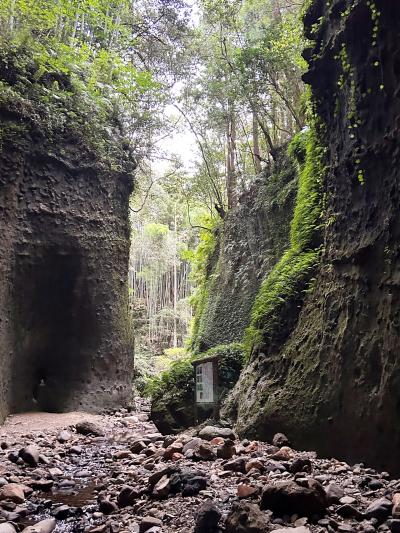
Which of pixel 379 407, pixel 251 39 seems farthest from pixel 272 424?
pixel 251 39

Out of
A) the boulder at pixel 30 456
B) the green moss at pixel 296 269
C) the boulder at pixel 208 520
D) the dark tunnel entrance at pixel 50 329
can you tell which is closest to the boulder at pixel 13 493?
the boulder at pixel 30 456

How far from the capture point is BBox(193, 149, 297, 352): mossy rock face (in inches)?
411

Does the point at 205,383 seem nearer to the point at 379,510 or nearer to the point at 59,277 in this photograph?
the point at 379,510

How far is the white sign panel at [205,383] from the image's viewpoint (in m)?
6.38

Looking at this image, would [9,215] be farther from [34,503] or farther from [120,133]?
[34,503]

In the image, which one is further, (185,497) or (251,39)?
(251,39)

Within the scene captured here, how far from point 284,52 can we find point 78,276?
21.8 feet

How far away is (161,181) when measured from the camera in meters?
16.7

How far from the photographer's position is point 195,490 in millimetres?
3508

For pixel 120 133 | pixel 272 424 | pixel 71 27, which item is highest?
pixel 71 27

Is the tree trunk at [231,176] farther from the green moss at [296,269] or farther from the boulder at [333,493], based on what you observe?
the boulder at [333,493]

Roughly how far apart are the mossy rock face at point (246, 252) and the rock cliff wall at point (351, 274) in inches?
188

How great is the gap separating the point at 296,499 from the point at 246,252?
919 cm

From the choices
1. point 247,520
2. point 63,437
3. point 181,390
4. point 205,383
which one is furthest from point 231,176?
point 247,520
